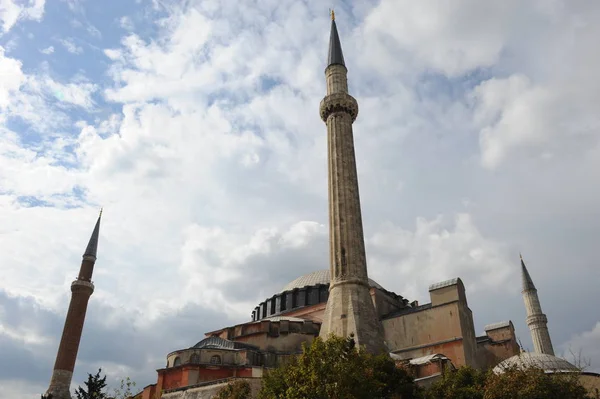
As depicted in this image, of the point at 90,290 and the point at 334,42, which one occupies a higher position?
the point at 334,42

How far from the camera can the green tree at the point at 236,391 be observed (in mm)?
15539

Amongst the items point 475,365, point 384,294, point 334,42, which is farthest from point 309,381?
point 334,42

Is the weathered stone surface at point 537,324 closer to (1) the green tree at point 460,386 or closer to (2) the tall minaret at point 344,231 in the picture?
(2) the tall minaret at point 344,231

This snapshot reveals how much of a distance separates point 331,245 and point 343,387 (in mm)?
10363

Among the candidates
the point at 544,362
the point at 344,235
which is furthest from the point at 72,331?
the point at 544,362

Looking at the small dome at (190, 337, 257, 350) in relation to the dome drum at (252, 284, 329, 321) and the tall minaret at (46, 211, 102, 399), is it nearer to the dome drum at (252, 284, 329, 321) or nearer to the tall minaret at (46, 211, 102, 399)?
the dome drum at (252, 284, 329, 321)

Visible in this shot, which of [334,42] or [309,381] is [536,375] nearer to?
[309,381]

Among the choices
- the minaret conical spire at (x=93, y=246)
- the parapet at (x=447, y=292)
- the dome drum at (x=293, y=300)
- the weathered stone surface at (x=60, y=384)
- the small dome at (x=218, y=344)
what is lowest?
the weathered stone surface at (x=60, y=384)

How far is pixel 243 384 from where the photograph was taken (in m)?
15.9

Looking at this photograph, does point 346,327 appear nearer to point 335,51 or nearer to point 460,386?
point 460,386

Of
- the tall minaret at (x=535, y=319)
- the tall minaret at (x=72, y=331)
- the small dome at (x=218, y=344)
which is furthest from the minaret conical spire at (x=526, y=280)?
the tall minaret at (x=72, y=331)

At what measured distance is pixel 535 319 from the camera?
30.2 metres

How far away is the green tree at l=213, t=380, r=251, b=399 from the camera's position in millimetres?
15539

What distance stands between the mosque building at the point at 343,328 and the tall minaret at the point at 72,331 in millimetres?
52
